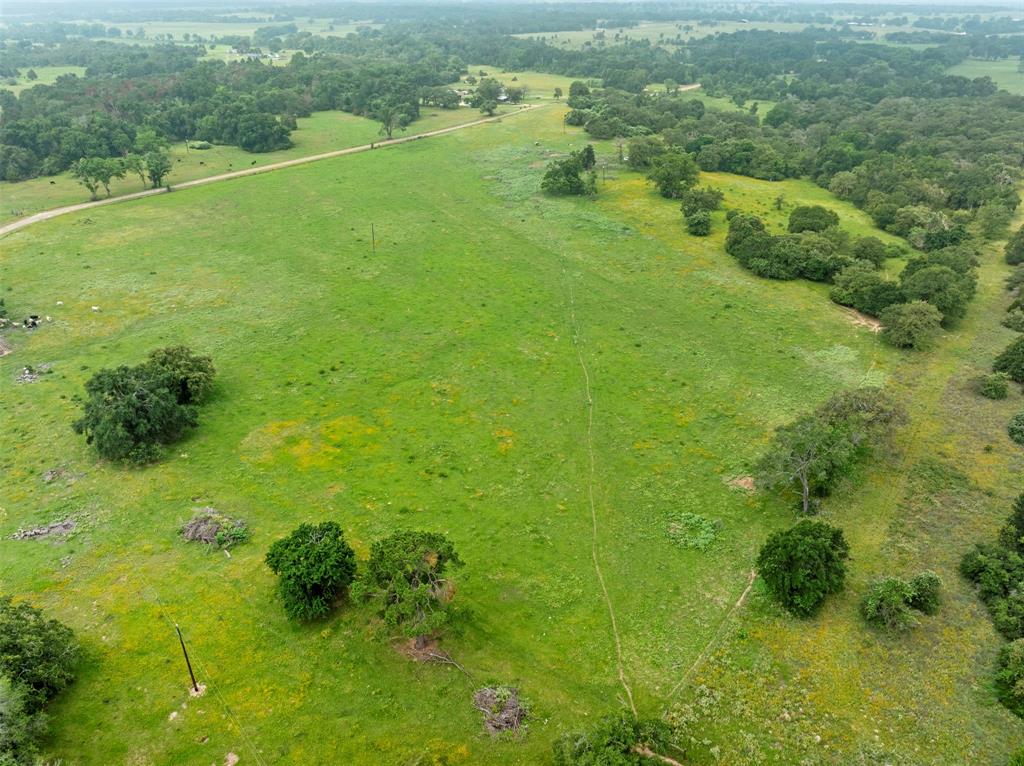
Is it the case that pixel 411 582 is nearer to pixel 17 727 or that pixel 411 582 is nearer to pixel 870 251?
pixel 17 727

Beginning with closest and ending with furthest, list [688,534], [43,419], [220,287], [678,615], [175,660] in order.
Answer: [175,660]
[678,615]
[688,534]
[43,419]
[220,287]

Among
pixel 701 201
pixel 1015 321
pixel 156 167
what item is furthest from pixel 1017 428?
pixel 156 167

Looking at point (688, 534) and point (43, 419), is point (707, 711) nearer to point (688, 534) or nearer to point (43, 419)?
point (688, 534)

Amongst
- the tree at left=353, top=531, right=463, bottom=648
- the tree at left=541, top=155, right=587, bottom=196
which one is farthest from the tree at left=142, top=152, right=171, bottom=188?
the tree at left=353, top=531, right=463, bottom=648

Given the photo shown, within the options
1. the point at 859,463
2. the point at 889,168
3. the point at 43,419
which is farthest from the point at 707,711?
the point at 889,168

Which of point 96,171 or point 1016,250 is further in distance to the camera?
point 96,171

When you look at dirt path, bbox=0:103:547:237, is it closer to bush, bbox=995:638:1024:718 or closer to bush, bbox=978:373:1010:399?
bush, bbox=978:373:1010:399

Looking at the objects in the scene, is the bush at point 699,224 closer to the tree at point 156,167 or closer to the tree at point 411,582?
the tree at point 411,582
